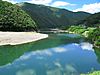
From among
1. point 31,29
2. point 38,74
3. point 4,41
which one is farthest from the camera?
point 31,29

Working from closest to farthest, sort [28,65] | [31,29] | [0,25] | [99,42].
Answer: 1. [28,65]
2. [99,42]
3. [0,25]
4. [31,29]

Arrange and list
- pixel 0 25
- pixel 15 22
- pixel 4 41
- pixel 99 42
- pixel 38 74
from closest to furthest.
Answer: pixel 38 74 → pixel 99 42 → pixel 4 41 → pixel 0 25 → pixel 15 22

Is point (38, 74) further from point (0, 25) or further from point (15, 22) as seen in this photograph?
point (15, 22)

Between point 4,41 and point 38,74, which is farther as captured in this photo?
point 4,41

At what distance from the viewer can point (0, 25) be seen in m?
170

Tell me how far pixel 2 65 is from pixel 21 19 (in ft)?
471

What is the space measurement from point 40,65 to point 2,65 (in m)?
8.28

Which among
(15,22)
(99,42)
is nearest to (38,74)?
(99,42)

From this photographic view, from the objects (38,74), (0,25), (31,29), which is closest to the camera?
(38,74)

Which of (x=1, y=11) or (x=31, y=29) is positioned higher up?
(x=1, y=11)

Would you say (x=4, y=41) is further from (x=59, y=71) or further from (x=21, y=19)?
(x=21, y=19)

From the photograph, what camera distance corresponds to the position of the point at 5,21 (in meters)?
176

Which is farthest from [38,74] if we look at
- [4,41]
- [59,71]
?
[4,41]

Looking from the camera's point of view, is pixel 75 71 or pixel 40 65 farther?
pixel 40 65
